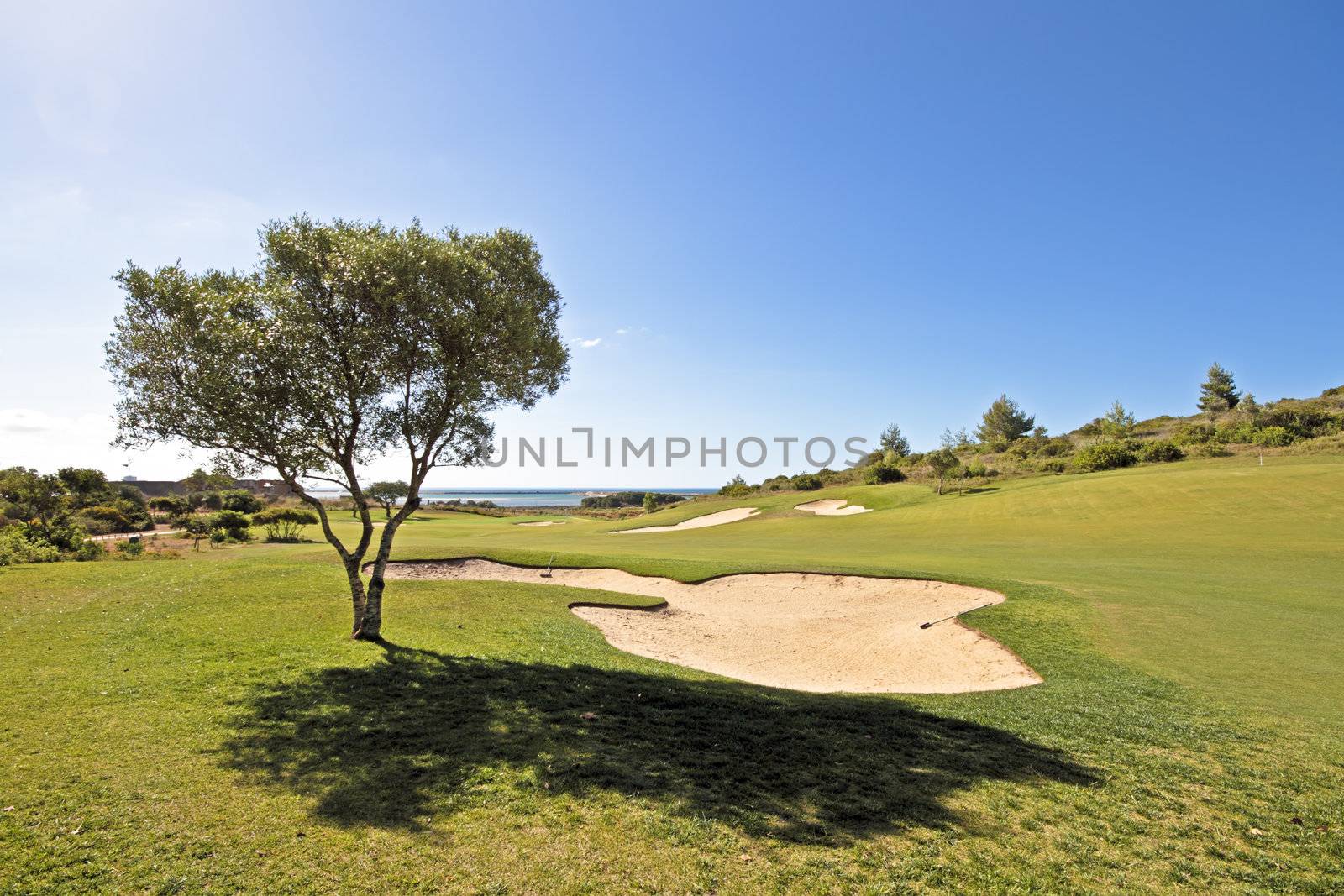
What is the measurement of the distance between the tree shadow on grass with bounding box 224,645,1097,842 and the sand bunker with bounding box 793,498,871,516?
34.8 m

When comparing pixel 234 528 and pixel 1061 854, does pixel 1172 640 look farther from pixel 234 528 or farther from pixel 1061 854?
pixel 234 528

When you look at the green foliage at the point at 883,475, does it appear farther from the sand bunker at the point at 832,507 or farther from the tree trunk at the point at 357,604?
the tree trunk at the point at 357,604

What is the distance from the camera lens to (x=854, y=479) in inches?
2388

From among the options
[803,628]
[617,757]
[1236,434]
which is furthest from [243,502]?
[1236,434]

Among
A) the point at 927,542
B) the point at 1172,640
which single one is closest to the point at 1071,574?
the point at 1172,640

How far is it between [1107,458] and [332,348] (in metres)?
58.6

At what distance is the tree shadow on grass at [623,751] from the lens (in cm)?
589

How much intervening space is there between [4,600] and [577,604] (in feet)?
46.2

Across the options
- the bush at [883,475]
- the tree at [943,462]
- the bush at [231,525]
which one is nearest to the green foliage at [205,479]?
the bush at [231,525]

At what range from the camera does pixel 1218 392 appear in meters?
78.5

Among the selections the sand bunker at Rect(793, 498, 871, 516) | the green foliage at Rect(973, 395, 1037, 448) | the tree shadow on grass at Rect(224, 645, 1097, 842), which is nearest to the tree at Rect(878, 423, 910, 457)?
the green foliage at Rect(973, 395, 1037, 448)

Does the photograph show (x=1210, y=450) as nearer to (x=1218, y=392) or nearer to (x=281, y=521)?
(x=1218, y=392)

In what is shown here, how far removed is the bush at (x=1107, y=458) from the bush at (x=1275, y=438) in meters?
9.03

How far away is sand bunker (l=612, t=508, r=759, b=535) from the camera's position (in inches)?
1722
